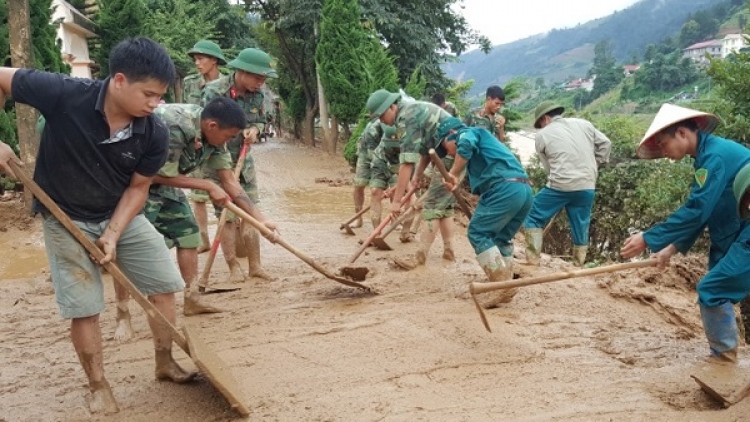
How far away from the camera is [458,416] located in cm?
298

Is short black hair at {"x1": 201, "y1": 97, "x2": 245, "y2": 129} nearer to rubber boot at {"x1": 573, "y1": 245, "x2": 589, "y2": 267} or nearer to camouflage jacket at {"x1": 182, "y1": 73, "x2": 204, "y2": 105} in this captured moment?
camouflage jacket at {"x1": 182, "y1": 73, "x2": 204, "y2": 105}

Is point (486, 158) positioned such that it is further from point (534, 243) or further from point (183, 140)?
point (183, 140)

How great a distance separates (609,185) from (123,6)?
46.4 feet

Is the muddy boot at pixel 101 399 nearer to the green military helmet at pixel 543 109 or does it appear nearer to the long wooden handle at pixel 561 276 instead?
the long wooden handle at pixel 561 276

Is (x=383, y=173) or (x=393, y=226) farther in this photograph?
(x=383, y=173)

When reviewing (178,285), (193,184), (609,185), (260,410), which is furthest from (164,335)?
(609,185)

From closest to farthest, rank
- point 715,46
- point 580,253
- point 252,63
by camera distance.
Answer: point 252,63 → point 580,253 → point 715,46

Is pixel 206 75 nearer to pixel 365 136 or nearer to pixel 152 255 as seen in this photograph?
pixel 365 136

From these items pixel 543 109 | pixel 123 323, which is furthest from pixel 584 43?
pixel 123 323

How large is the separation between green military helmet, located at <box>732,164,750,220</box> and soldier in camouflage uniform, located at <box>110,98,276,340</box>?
2.81 metres

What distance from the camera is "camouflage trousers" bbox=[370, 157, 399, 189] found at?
7535 millimetres

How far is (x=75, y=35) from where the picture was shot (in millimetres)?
17812

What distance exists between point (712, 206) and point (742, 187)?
30 cm

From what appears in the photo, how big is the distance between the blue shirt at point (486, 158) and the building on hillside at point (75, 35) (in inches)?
550
